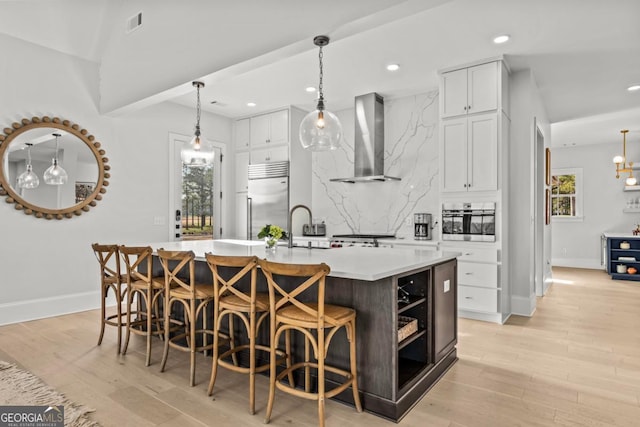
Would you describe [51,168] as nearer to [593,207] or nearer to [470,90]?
[470,90]

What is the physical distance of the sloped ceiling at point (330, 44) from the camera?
3014 mm

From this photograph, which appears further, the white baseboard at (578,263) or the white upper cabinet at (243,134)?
the white baseboard at (578,263)

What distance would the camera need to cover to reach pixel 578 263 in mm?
8602

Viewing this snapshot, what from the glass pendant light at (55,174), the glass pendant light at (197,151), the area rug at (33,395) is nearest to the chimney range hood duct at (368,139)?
the glass pendant light at (197,151)

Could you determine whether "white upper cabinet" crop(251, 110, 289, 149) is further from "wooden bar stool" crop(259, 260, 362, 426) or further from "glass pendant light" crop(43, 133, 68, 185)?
"wooden bar stool" crop(259, 260, 362, 426)

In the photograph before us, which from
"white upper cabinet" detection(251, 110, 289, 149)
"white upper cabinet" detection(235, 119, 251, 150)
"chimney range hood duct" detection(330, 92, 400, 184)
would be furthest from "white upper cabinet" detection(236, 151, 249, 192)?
"chimney range hood duct" detection(330, 92, 400, 184)

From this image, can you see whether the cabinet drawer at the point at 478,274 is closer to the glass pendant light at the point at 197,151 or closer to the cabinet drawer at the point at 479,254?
the cabinet drawer at the point at 479,254

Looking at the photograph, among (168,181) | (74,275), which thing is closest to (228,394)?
(74,275)

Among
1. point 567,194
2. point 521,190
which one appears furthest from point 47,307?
point 567,194

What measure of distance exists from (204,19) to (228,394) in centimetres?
320

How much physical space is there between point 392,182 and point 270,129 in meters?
2.11

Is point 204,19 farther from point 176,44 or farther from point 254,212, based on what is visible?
point 254,212

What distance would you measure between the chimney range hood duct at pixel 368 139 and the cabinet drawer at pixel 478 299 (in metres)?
1.82

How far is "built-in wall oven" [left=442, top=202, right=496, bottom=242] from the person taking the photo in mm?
4094
